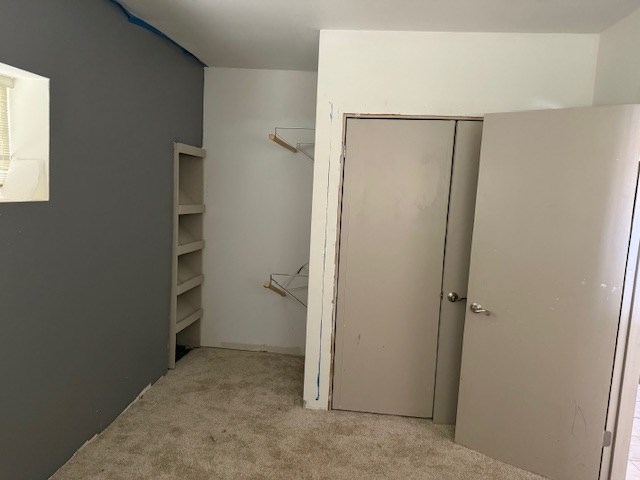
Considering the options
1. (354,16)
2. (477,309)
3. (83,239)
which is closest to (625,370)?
(477,309)

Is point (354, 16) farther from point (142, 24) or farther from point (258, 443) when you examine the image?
point (258, 443)

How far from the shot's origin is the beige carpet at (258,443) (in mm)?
2180

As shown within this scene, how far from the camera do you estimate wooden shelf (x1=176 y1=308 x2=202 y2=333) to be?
133 inches

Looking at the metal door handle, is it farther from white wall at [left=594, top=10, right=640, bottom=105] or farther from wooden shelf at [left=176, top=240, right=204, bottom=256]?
wooden shelf at [left=176, top=240, right=204, bottom=256]

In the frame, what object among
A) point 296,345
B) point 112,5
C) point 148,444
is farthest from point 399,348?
point 112,5

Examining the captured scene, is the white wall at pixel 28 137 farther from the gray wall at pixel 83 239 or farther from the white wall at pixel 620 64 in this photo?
the white wall at pixel 620 64

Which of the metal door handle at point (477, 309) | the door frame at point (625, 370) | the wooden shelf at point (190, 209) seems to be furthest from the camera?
the wooden shelf at point (190, 209)

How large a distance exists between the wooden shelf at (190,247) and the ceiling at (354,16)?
5.03 feet

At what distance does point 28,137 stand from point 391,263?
6.71ft

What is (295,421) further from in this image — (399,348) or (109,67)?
(109,67)

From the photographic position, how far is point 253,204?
371cm

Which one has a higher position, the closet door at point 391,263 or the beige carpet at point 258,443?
the closet door at point 391,263

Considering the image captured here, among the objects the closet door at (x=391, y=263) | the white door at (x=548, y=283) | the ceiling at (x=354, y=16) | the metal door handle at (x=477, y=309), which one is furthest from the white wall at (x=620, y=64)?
the metal door handle at (x=477, y=309)

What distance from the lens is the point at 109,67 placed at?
2305mm
